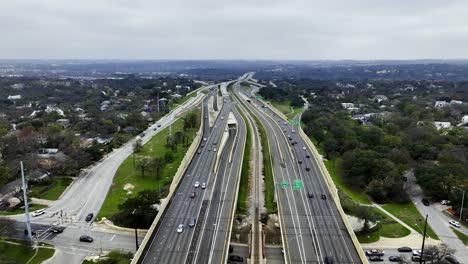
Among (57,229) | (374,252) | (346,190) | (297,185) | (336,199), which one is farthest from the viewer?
(346,190)

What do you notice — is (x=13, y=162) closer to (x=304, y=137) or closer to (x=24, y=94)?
(x=304, y=137)

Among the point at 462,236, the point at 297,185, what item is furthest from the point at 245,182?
the point at 462,236

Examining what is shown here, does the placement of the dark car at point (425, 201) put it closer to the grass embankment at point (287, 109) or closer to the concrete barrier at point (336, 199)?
the concrete barrier at point (336, 199)

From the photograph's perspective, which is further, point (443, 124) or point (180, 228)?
point (443, 124)

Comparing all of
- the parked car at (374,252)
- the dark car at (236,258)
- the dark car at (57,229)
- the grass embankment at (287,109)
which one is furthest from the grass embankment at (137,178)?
the grass embankment at (287,109)

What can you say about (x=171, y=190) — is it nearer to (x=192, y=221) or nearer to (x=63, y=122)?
(x=192, y=221)
